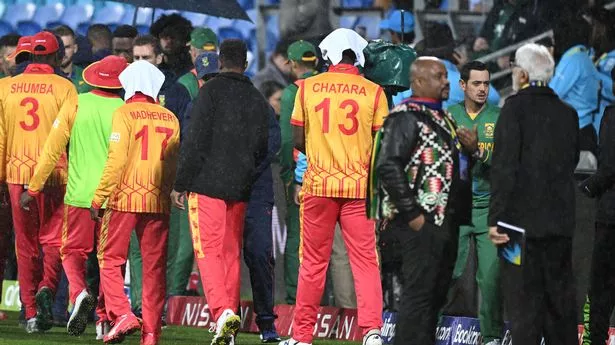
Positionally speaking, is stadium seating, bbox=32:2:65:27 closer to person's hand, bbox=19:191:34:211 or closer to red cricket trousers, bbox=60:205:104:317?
person's hand, bbox=19:191:34:211

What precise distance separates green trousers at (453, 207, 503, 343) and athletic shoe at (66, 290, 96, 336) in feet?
10.2

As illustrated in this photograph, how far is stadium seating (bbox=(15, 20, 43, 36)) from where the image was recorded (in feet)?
86.4

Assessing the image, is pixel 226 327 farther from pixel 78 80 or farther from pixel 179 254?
pixel 78 80

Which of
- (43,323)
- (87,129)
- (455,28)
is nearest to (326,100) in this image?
(87,129)

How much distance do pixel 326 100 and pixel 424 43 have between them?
5652 millimetres

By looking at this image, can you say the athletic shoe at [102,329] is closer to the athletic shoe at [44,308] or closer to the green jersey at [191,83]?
the athletic shoe at [44,308]

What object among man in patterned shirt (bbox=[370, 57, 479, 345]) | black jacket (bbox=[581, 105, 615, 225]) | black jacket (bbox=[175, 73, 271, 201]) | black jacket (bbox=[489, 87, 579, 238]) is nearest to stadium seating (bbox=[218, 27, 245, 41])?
black jacket (bbox=[175, 73, 271, 201])

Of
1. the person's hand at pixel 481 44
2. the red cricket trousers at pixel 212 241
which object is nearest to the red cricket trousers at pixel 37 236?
the red cricket trousers at pixel 212 241

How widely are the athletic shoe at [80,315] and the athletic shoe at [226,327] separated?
1463 mm

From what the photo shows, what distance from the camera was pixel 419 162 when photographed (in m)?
11.0

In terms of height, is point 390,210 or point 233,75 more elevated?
point 233,75

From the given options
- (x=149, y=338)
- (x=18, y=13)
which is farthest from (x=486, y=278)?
(x=18, y=13)

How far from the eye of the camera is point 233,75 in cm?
1380

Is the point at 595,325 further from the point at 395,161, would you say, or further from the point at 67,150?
the point at 67,150
